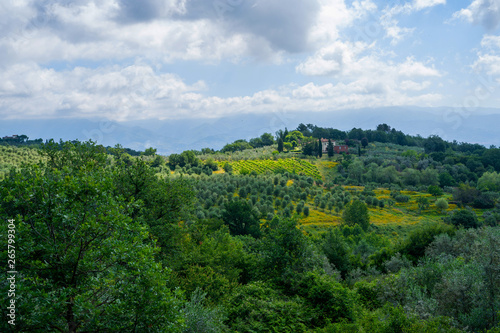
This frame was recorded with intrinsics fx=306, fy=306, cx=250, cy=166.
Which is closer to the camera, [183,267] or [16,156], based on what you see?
[183,267]

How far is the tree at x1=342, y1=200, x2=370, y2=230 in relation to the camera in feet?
199

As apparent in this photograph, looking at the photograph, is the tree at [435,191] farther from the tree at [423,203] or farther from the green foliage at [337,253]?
the green foliage at [337,253]

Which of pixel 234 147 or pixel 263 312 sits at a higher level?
pixel 234 147

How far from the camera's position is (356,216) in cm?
6081

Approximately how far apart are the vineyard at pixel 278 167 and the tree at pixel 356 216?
32805mm

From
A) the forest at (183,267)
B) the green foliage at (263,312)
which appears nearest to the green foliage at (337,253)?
the forest at (183,267)

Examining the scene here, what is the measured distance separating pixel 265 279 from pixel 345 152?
4904 inches

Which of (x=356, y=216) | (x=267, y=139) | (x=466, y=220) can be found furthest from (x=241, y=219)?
(x=267, y=139)

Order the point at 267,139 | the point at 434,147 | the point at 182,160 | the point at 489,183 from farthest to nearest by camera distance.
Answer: the point at 267,139, the point at 434,147, the point at 182,160, the point at 489,183

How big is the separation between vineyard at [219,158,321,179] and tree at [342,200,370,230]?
108 feet

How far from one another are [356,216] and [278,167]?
42.1 m

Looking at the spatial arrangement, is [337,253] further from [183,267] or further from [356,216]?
[356,216]

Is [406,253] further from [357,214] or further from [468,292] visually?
[357,214]

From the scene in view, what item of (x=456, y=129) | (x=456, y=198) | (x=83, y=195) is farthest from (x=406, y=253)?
(x=456, y=129)
